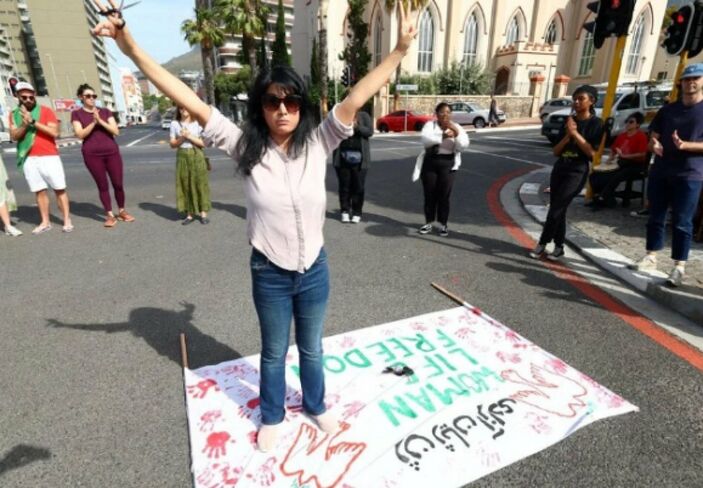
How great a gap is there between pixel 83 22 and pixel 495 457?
10433 cm

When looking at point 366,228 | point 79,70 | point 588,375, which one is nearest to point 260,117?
point 588,375

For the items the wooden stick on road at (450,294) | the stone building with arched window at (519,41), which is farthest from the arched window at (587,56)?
the wooden stick on road at (450,294)

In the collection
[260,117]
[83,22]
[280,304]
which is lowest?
[280,304]

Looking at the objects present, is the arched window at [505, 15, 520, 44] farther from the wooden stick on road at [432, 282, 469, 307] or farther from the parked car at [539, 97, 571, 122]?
the wooden stick on road at [432, 282, 469, 307]

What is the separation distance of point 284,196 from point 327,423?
4.31 ft

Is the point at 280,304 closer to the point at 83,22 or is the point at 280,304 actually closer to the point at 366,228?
the point at 366,228

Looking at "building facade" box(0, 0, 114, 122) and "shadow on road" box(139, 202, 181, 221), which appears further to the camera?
"building facade" box(0, 0, 114, 122)

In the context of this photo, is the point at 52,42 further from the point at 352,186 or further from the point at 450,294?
the point at 450,294

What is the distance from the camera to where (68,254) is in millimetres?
5070

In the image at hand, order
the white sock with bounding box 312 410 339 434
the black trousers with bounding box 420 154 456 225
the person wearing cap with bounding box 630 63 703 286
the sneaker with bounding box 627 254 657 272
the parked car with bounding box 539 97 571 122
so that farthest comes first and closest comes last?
the parked car with bounding box 539 97 571 122 < the black trousers with bounding box 420 154 456 225 < the sneaker with bounding box 627 254 657 272 < the person wearing cap with bounding box 630 63 703 286 < the white sock with bounding box 312 410 339 434

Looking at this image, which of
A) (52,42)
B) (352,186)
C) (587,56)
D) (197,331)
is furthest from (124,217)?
(52,42)

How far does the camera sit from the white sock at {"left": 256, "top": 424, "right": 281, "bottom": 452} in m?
2.15

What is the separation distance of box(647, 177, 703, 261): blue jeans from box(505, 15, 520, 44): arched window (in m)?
40.9

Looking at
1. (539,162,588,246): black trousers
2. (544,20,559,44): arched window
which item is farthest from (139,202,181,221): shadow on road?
(544,20,559,44): arched window
